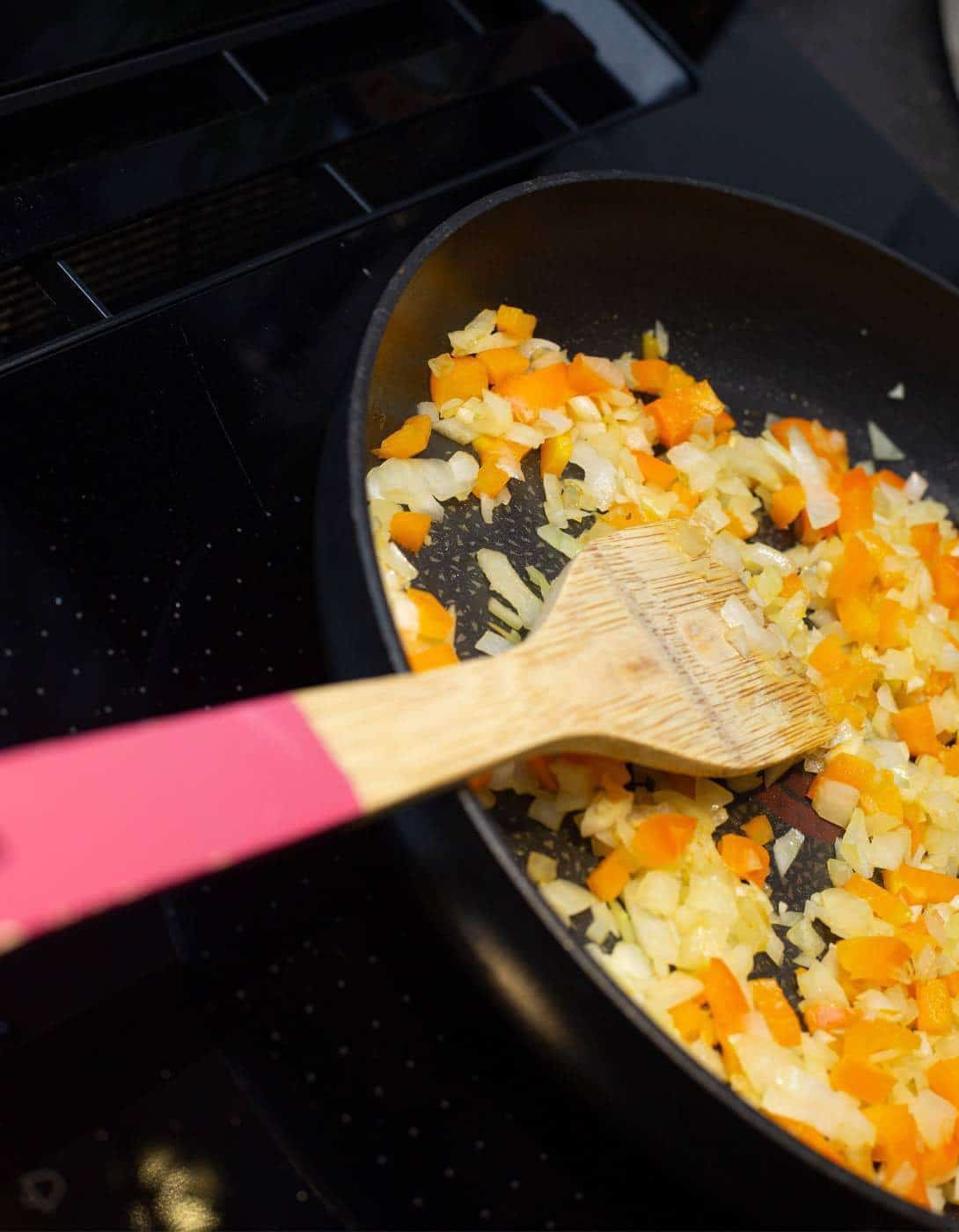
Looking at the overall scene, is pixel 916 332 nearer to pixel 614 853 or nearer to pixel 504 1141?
pixel 614 853

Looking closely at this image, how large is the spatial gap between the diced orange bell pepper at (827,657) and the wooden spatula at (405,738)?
5.1 inches

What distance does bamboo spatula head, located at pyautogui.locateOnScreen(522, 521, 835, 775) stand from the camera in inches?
31.4

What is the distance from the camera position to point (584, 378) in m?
1.19

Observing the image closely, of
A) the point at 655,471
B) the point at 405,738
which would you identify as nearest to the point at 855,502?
the point at 655,471

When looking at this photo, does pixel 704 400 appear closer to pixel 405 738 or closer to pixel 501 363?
pixel 501 363

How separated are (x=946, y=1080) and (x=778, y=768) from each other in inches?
11.7

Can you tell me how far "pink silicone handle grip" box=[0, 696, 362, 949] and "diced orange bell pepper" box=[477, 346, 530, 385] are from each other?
2.06ft

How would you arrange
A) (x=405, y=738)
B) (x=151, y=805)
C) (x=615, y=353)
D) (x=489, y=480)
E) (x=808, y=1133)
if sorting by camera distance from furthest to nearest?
(x=615, y=353) → (x=489, y=480) → (x=808, y=1133) → (x=405, y=738) → (x=151, y=805)

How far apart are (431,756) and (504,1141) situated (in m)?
0.36

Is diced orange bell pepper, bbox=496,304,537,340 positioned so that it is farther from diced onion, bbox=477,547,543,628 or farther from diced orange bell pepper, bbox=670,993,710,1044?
diced orange bell pepper, bbox=670,993,710,1044

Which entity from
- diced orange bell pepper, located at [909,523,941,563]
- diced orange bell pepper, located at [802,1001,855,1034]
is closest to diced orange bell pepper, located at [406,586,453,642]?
diced orange bell pepper, located at [802,1001,855,1034]

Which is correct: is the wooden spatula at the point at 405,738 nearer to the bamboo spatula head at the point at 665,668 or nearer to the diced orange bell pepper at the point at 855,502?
the bamboo spatula head at the point at 665,668

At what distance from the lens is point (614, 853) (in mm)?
908

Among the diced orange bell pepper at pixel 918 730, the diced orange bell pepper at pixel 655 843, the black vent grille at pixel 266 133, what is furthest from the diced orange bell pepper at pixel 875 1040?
the black vent grille at pixel 266 133
